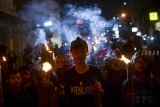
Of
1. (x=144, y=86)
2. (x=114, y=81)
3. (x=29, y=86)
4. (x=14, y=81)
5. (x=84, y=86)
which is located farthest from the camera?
(x=114, y=81)

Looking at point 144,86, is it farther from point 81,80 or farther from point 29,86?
point 29,86

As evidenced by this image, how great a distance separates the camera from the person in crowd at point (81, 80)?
4.60 metres

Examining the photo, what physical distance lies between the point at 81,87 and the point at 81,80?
94mm

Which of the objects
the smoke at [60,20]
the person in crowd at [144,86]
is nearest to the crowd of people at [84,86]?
the person in crowd at [144,86]

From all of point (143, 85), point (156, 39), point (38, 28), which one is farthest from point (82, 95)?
point (38, 28)

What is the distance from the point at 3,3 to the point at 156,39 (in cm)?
1112

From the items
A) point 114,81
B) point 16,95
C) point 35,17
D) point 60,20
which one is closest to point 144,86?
point 114,81

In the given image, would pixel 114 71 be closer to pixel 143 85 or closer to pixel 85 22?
pixel 143 85

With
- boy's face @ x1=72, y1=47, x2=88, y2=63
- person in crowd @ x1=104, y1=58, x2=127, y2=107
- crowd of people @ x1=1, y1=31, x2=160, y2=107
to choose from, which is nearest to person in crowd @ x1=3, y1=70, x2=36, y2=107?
crowd of people @ x1=1, y1=31, x2=160, y2=107

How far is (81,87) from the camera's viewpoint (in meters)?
4.66

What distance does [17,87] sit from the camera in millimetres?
6004

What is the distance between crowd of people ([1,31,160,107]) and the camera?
4148 millimetres

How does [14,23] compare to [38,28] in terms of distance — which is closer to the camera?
[14,23]

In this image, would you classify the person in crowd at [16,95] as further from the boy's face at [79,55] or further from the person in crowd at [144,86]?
the person in crowd at [144,86]
